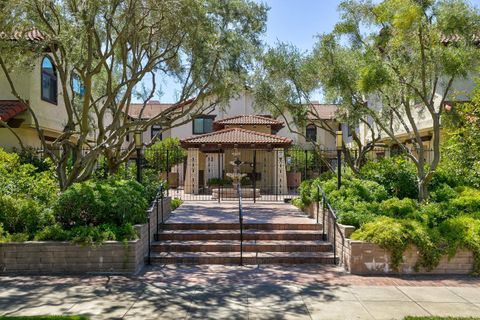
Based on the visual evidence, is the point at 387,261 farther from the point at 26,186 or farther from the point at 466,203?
the point at 26,186

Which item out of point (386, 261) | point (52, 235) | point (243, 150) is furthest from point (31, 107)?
point (386, 261)

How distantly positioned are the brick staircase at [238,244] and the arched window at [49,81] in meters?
9.92

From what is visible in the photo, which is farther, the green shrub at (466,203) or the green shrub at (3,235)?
the green shrub at (466,203)

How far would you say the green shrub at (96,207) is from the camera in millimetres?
8688

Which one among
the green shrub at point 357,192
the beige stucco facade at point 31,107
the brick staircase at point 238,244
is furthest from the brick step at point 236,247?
the beige stucco facade at point 31,107

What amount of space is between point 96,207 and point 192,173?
14.1m

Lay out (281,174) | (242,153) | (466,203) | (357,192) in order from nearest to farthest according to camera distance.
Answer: (466,203)
(357,192)
(281,174)
(242,153)

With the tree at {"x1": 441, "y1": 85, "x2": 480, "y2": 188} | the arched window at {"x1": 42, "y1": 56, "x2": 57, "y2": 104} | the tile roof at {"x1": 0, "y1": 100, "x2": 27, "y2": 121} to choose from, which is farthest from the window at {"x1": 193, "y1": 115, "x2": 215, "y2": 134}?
the tree at {"x1": 441, "y1": 85, "x2": 480, "y2": 188}

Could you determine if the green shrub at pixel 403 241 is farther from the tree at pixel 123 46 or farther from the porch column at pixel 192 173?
the porch column at pixel 192 173

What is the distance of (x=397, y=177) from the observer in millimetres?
12109

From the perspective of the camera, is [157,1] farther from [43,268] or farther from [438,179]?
[438,179]

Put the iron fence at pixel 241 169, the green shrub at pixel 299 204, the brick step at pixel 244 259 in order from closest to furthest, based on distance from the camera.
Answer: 1. the brick step at pixel 244 259
2. the green shrub at pixel 299 204
3. the iron fence at pixel 241 169

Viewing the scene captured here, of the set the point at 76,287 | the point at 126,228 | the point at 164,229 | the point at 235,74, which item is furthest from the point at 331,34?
the point at 76,287

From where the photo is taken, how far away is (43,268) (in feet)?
26.7
